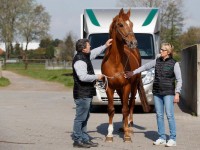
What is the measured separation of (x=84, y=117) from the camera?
28.6ft

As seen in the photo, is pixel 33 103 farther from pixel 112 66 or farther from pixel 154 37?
pixel 112 66

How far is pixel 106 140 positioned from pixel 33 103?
8.88 meters

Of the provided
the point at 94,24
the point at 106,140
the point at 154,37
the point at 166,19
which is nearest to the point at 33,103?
the point at 94,24

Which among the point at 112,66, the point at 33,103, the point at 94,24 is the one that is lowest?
the point at 33,103

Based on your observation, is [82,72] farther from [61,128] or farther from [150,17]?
[150,17]

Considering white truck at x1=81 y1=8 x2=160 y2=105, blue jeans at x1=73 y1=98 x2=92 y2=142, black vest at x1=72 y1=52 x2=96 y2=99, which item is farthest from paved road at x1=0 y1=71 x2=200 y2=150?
white truck at x1=81 y1=8 x2=160 y2=105

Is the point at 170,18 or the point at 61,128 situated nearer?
the point at 61,128

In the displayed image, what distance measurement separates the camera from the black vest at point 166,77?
8.73 m

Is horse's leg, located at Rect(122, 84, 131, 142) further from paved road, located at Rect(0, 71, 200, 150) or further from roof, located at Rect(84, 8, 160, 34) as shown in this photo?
roof, located at Rect(84, 8, 160, 34)

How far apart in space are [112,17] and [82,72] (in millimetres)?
6979

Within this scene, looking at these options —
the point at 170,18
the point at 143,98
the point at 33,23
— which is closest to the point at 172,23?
the point at 170,18

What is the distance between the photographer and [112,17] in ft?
49.7

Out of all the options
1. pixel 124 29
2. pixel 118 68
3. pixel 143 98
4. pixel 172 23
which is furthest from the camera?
pixel 172 23

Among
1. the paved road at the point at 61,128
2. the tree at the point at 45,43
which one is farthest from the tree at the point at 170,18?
the tree at the point at 45,43
